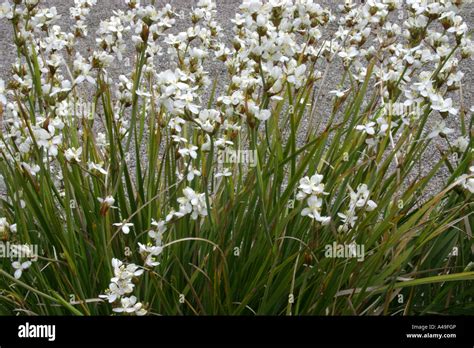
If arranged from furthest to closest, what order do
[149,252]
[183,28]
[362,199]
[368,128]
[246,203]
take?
[183,28] → [246,203] → [368,128] → [362,199] → [149,252]

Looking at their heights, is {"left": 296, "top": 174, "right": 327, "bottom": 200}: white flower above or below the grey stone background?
above

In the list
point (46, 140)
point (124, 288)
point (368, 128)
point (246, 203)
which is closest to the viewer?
point (124, 288)

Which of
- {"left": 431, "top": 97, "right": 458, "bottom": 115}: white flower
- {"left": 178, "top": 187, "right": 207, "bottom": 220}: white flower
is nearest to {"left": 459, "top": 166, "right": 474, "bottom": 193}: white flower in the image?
{"left": 431, "top": 97, "right": 458, "bottom": 115}: white flower

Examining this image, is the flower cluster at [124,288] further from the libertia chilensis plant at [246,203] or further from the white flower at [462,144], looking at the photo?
the white flower at [462,144]

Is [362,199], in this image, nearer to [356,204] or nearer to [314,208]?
[356,204]

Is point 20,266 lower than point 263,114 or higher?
lower

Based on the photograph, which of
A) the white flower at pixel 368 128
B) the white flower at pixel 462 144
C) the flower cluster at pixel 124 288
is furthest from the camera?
the white flower at pixel 462 144

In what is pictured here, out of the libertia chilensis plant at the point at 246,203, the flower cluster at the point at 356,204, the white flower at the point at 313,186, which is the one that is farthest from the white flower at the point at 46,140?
the flower cluster at the point at 356,204

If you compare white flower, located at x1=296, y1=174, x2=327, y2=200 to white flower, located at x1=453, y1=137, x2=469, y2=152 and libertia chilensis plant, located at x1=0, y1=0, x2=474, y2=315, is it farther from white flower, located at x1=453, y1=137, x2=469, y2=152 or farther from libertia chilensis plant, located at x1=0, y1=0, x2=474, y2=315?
white flower, located at x1=453, y1=137, x2=469, y2=152

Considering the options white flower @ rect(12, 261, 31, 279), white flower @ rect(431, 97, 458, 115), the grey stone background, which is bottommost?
the grey stone background

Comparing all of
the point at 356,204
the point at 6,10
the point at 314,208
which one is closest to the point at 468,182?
the point at 356,204

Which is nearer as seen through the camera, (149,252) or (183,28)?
(149,252)

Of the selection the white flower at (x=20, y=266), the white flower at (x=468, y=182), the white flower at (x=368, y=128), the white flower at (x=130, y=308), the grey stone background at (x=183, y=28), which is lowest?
the grey stone background at (x=183, y=28)
